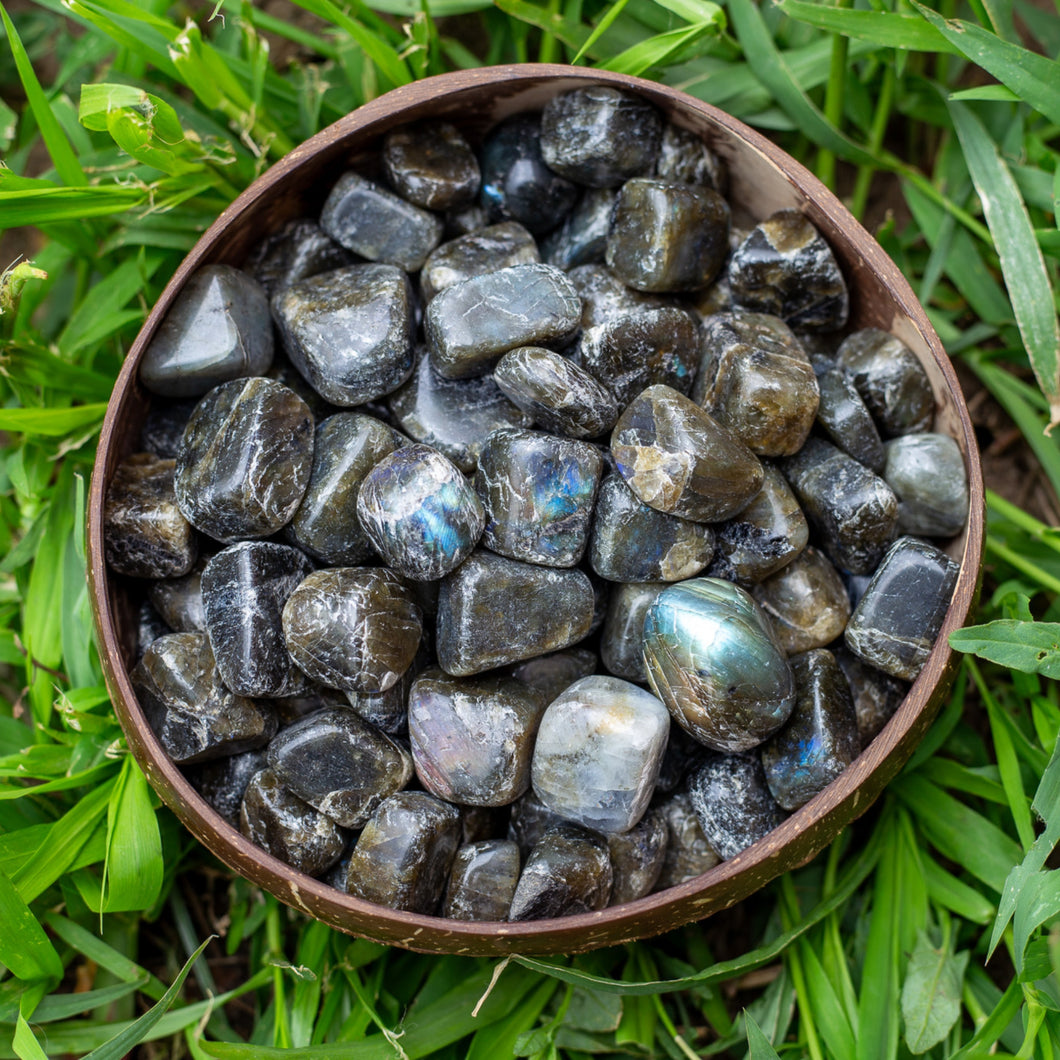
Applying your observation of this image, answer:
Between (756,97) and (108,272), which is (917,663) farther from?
(108,272)

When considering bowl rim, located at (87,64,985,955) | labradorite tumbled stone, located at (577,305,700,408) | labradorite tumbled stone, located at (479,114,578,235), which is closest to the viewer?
bowl rim, located at (87,64,985,955)

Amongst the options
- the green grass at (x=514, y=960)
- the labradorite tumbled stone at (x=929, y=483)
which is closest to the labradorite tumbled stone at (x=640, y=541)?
the labradorite tumbled stone at (x=929, y=483)

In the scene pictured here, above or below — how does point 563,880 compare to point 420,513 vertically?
below

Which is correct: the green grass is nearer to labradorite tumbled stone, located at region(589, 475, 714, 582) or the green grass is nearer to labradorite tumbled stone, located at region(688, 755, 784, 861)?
labradorite tumbled stone, located at region(688, 755, 784, 861)

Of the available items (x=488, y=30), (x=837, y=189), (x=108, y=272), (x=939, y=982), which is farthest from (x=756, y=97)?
(x=939, y=982)

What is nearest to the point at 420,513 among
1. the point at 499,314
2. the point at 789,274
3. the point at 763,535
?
the point at 499,314

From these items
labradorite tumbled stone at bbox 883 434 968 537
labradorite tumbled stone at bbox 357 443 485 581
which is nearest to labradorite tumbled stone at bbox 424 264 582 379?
labradorite tumbled stone at bbox 357 443 485 581

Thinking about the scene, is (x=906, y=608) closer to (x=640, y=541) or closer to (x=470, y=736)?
(x=640, y=541)
